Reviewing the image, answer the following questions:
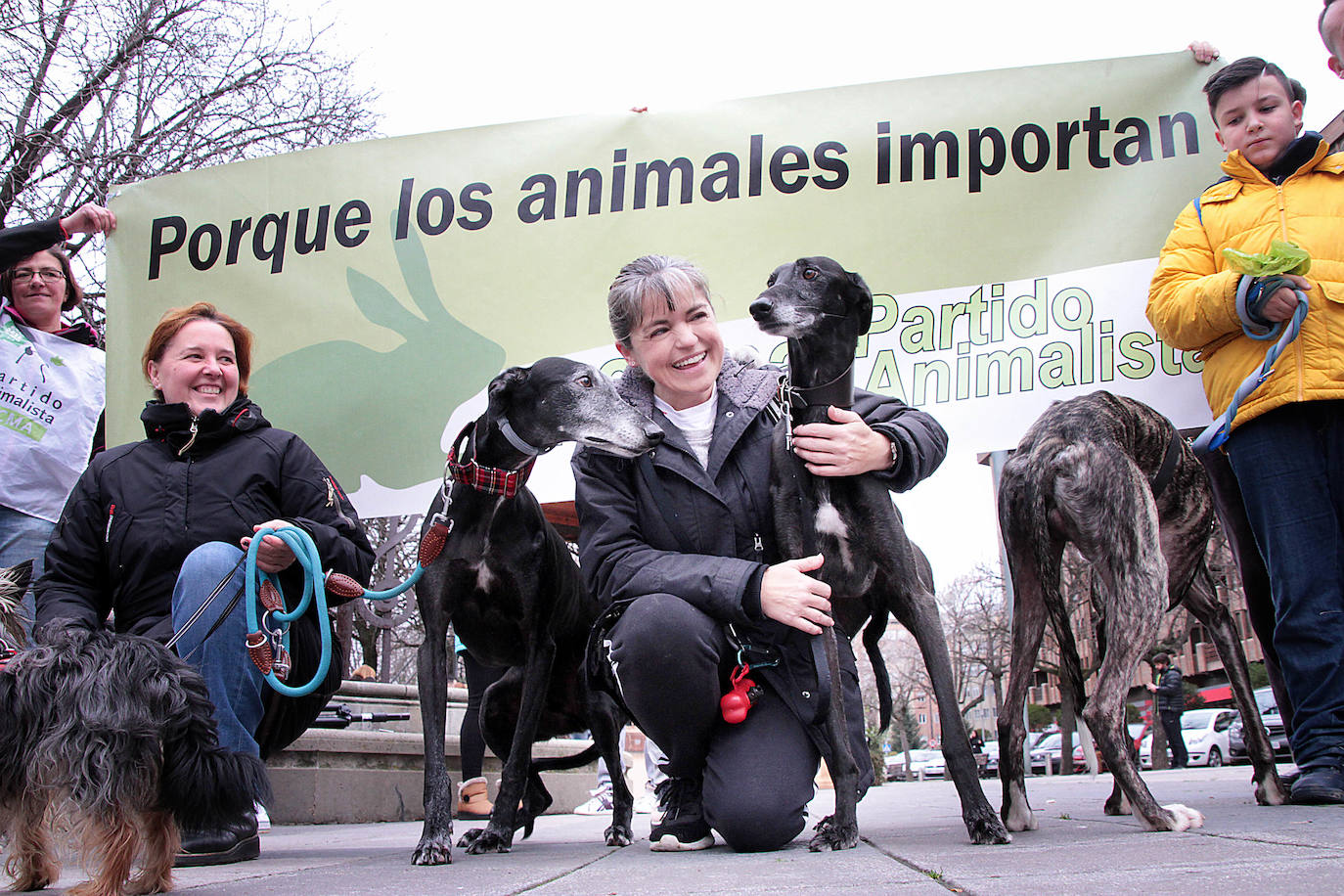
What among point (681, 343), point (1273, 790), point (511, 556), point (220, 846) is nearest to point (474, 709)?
point (511, 556)

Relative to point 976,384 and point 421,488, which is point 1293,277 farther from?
point 421,488

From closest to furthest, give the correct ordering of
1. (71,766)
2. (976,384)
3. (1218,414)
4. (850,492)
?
1. (71,766)
2. (850,492)
3. (1218,414)
4. (976,384)

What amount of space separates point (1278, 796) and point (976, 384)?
1981 mm

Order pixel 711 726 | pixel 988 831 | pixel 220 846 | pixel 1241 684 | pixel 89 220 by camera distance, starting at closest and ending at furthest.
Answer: pixel 988 831 → pixel 220 846 → pixel 711 726 → pixel 1241 684 → pixel 89 220

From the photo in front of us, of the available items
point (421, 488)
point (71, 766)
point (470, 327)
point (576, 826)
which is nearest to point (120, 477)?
point (71, 766)

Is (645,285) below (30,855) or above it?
above

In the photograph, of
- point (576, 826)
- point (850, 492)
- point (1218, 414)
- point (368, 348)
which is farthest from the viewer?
point (368, 348)

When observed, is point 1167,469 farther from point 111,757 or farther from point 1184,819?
point 111,757

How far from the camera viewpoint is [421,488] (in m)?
4.93

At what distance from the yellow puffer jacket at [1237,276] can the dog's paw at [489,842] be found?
2725 mm

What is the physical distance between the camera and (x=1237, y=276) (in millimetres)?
3271

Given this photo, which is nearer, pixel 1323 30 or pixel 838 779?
pixel 838 779

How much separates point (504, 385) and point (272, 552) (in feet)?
2.79

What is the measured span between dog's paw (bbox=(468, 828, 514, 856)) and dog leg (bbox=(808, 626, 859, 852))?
0.97m
